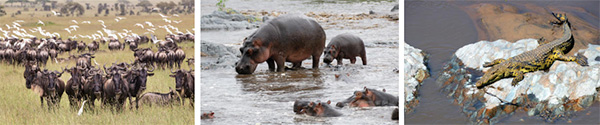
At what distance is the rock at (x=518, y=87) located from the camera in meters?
4.25

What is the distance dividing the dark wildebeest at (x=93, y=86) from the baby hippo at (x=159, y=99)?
0.42 m

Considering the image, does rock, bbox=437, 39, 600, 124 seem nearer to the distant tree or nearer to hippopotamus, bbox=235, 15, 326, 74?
hippopotamus, bbox=235, 15, 326, 74

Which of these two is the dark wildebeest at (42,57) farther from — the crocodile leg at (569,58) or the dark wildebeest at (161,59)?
the crocodile leg at (569,58)

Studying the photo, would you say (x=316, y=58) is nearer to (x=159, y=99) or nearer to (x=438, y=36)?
(x=438, y=36)

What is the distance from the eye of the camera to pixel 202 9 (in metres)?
4.95

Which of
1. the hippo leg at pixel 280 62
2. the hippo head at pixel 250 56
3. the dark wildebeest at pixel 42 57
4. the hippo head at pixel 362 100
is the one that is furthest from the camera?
the dark wildebeest at pixel 42 57

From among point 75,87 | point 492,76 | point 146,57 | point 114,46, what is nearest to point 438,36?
point 492,76

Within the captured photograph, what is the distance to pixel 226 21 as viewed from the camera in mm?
5027

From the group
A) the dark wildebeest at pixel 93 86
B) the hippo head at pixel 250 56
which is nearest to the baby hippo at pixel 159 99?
the dark wildebeest at pixel 93 86

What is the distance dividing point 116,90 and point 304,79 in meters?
2.41

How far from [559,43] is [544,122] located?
0.68m

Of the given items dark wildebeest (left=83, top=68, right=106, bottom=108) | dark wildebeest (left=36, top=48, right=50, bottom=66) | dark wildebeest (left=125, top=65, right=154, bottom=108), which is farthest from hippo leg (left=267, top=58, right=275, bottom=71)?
dark wildebeest (left=36, top=48, right=50, bottom=66)

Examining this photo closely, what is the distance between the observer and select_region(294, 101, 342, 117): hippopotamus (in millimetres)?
4191

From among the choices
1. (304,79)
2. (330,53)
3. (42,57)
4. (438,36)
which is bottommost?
(42,57)
